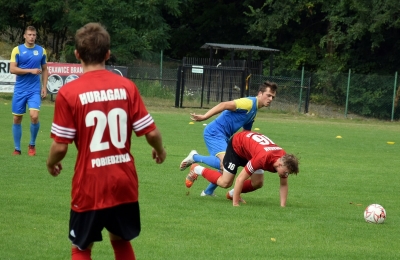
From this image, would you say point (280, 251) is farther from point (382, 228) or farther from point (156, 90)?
point (156, 90)

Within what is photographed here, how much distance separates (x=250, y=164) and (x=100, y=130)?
14.2ft

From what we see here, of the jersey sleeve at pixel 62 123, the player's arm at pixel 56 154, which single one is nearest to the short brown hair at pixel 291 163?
the player's arm at pixel 56 154

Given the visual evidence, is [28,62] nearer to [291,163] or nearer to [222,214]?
[222,214]

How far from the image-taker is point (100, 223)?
467cm

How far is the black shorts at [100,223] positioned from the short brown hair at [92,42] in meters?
0.90

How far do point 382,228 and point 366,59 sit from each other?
1259 inches

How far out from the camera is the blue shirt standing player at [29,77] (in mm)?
12383

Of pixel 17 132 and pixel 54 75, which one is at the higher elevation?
pixel 54 75

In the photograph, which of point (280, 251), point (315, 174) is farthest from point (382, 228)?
point (315, 174)

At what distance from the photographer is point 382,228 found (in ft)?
26.8

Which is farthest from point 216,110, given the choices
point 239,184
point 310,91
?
point 310,91

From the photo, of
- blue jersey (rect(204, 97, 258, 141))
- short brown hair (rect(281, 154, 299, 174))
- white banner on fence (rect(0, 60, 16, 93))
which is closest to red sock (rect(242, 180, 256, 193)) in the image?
blue jersey (rect(204, 97, 258, 141))

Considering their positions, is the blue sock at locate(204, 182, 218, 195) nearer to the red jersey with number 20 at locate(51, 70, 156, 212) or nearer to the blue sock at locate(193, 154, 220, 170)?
the blue sock at locate(193, 154, 220, 170)

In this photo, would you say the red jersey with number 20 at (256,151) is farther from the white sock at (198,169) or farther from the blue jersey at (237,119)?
the white sock at (198,169)
